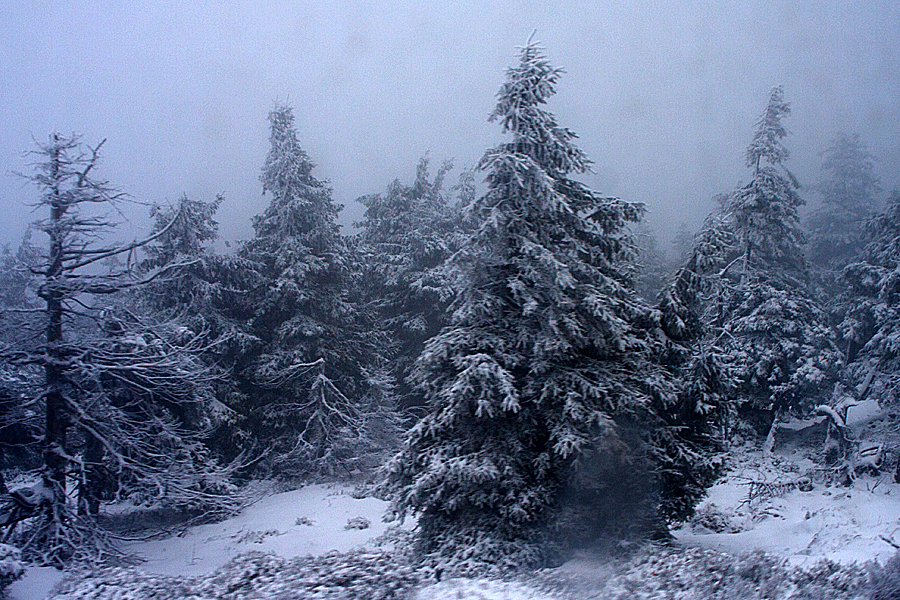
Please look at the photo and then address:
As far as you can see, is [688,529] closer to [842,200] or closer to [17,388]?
[17,388]

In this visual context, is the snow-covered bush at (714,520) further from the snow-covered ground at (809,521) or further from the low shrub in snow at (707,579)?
the low shrub in snow at (707,579)

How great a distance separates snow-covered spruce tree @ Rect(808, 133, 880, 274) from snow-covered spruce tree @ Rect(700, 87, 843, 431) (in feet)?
33.2

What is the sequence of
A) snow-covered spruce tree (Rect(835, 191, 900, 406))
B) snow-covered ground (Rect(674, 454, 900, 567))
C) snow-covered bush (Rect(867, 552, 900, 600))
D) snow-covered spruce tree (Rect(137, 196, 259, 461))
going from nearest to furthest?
snow-covered bush (Rect(867, 552, 900, 600))
snow-covered ground (Rect(674, 454, 900, 567))
snow-covered spruce tree (Rect(835, 191, 900, 406))
snow-covered spruce tree (Rect(137, 196, 259, 461))

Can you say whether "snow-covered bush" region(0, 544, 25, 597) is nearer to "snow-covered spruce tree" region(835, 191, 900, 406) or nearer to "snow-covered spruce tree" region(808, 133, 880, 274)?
"snow-covered spruce tree" region(835, 191, 900, 406)

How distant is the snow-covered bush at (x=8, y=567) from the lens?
7.33m

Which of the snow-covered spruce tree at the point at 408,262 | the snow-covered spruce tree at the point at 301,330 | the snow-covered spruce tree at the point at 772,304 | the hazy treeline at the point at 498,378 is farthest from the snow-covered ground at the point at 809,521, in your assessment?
the snow-covered spruce tree at the point at 408,262

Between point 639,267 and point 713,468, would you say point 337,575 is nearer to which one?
point 713,468

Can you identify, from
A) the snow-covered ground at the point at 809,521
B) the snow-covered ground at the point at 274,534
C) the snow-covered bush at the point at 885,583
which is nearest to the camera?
the snow-covered bush at the point at 885,583

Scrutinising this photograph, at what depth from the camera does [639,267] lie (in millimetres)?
12180

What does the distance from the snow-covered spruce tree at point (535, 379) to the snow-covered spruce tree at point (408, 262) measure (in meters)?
13.5

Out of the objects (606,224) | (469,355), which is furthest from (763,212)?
(469,355)

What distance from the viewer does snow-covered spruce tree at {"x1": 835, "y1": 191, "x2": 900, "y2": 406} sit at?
19.0 m

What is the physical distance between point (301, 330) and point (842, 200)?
29185 mm

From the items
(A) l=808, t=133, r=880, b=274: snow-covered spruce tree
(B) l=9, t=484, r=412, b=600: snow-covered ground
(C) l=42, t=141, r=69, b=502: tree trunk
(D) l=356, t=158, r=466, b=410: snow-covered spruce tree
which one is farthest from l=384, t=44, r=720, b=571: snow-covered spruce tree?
(A) l=808, t=133, r=880, b=274: snow-covered spruce tree
